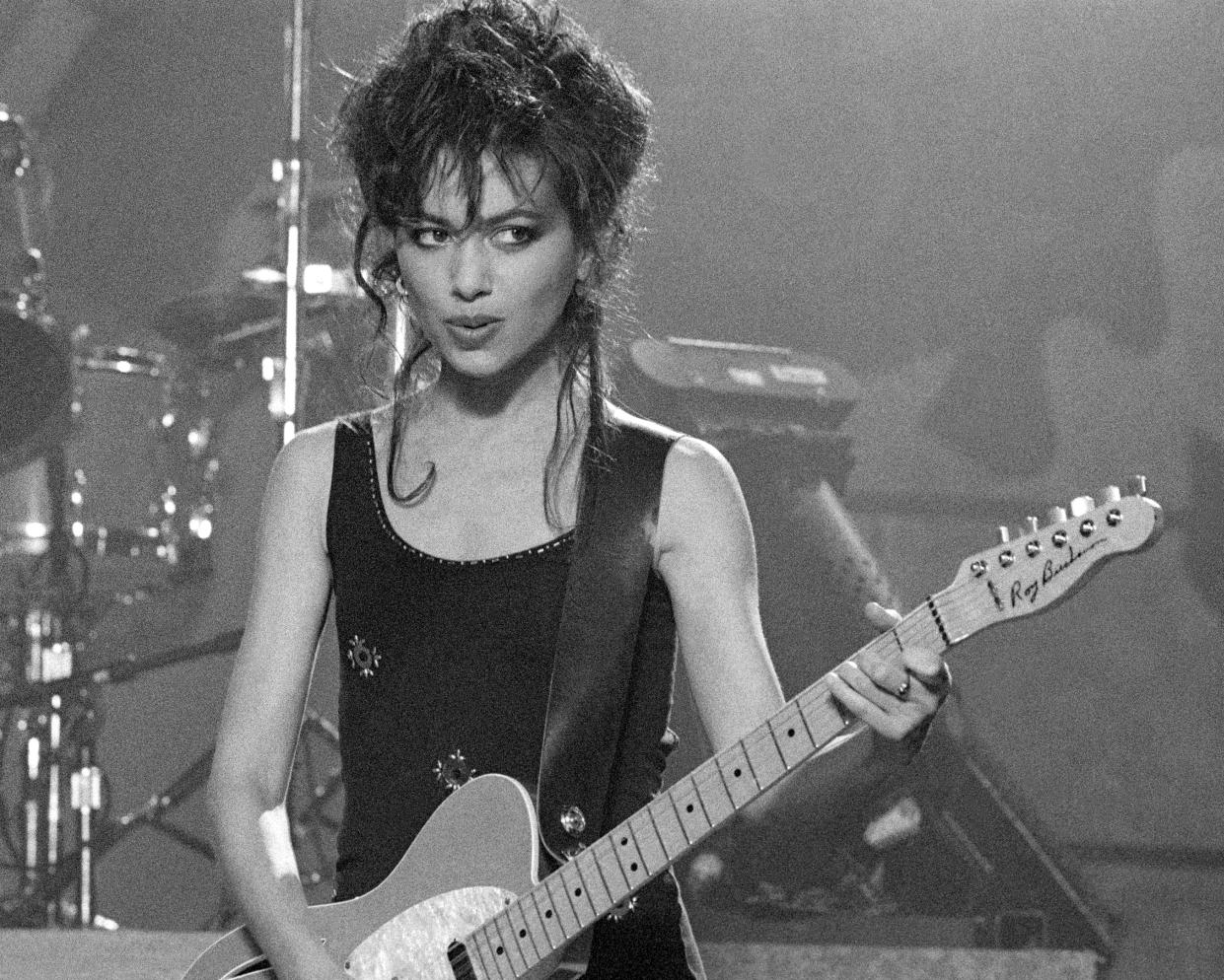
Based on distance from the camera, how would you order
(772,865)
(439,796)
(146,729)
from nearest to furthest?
(439,796)
(772,865)
(146,729)

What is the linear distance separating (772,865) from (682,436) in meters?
2.16

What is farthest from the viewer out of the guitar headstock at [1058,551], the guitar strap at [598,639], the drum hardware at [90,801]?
the drum hardware at [90,801]

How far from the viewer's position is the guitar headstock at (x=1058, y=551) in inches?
51.9

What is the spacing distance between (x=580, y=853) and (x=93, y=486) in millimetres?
2746

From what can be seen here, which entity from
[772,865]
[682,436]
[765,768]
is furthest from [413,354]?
[772,865]

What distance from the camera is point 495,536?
166 centimetres

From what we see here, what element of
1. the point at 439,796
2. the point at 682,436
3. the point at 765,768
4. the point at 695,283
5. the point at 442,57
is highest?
the point at 442,57

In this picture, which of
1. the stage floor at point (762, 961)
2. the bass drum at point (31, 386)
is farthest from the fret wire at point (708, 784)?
the bass drum at point (31, 386)

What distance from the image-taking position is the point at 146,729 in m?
4.13

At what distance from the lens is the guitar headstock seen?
1318 mm

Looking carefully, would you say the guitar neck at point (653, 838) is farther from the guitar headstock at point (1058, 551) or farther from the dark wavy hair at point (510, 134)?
the dark wavy hair at point (510, 134)

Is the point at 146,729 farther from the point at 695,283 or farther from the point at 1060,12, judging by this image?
the point at 1060,12

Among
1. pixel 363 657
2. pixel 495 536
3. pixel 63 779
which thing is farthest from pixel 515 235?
pixel 63 779
